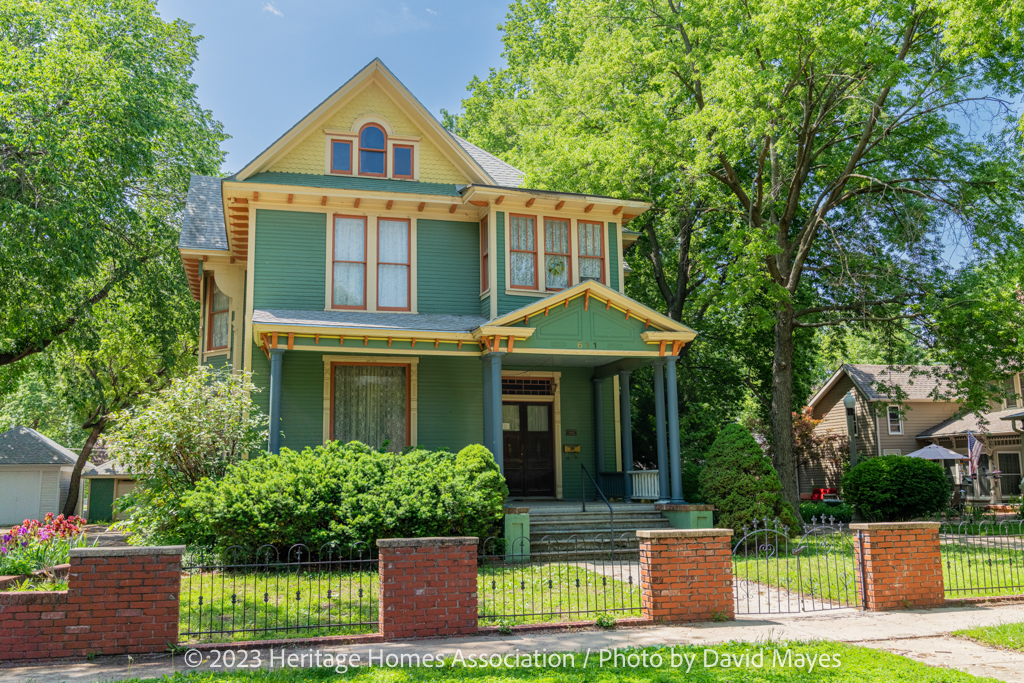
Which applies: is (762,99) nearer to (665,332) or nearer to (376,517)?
(665,332)

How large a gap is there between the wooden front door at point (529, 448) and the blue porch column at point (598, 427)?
106cm

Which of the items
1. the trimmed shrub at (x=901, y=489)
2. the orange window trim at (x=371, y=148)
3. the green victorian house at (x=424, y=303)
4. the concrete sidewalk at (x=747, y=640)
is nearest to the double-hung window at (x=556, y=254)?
the green victorian house at (x=424, y=303)

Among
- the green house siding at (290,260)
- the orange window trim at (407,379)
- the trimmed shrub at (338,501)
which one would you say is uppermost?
the green house siding at (290,260)

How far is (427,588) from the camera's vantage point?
810 centimetres

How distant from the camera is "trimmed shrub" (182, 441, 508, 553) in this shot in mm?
11688

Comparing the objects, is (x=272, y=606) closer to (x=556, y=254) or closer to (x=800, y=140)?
(x=556, y=254)

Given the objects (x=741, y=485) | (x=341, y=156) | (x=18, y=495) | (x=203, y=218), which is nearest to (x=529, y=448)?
(x=741, y=485)

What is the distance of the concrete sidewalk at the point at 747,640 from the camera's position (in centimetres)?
697

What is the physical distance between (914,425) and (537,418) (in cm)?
2304

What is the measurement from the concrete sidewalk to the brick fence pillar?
0.21 metres

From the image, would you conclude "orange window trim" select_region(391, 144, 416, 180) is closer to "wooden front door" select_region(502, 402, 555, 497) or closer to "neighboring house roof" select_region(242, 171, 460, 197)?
"neighboring house roof" select_region(242, 171, 460, 197)

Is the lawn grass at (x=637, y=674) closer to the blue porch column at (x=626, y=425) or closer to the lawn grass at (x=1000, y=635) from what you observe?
the lawn grass at (x=1000, y=635)

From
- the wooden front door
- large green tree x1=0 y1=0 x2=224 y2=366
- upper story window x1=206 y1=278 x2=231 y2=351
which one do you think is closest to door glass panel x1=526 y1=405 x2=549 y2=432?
the wooden front door

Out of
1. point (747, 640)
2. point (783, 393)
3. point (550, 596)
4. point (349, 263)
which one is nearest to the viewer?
point (747, 640)
